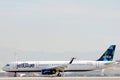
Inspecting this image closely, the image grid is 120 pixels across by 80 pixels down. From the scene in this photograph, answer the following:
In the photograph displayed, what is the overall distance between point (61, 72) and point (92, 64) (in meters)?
7.06

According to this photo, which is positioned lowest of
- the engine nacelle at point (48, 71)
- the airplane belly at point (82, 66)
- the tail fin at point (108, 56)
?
the engine nacelle at point (48, 71)

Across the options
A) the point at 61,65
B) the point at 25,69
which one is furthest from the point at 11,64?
the point at 61,65

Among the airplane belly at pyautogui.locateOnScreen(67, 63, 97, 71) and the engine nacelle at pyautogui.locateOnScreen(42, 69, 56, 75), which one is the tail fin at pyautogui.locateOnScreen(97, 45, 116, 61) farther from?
the engine nacelle at pyautogui.locateOnScreen(42, 69, 56, 75)

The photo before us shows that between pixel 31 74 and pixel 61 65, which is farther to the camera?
pixel 31 74

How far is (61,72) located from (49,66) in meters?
2.88

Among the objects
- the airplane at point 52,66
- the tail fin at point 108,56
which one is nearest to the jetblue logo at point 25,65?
the airplane at point 52,66

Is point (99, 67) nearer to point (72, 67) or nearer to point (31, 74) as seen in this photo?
point (72, 67)

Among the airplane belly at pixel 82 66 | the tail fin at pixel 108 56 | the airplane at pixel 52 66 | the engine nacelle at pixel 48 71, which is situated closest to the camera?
the engine nacelle at pixel 48 71

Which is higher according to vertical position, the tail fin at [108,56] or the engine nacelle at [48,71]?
the tail fin at [108,56]

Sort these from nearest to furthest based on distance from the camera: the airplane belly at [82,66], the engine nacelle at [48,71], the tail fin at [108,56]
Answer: the engine nacelle at [48,71], the airplane belly at [82,66], the tail fin at [108,56]

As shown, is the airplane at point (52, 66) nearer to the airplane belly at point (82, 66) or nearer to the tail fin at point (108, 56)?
the airplane belly at point (82, 66)

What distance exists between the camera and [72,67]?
337ft

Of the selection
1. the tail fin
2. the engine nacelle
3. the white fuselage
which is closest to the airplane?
the white fuselage

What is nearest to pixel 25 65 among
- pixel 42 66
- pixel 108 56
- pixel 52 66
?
pixel 42 66
